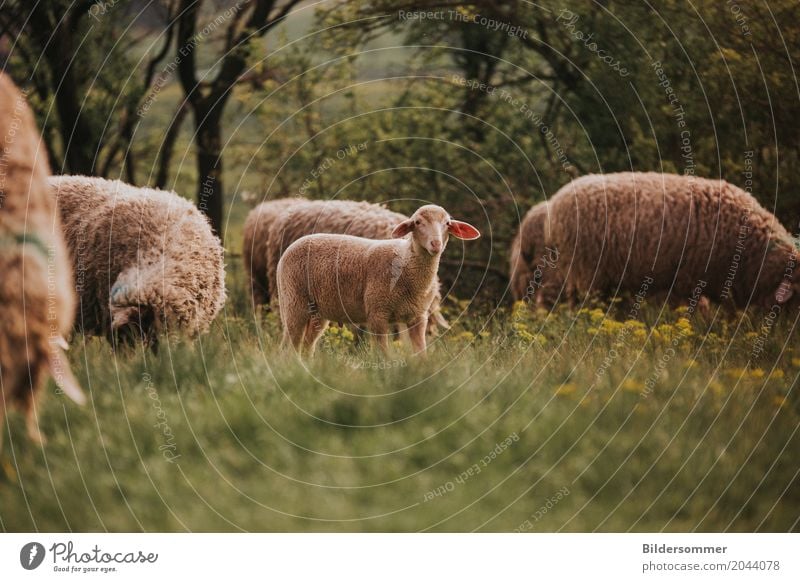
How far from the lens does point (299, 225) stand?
303 inches

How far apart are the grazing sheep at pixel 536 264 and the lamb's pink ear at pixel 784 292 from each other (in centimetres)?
197

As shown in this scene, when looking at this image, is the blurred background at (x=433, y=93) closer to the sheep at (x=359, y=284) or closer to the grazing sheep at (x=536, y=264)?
the grazing sheep at (x=536, y=264)

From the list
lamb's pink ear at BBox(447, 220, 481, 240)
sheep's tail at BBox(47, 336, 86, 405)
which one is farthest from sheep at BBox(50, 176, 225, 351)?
lamb's pink ear at BBox(447, 220, 481, 240)

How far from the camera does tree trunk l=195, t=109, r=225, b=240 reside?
8.90 metres

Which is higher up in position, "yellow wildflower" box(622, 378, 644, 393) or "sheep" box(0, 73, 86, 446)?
"sheep" box(0, 73, 86, 446)

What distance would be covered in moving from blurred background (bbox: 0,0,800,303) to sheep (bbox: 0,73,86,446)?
374 cm

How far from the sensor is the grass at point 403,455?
12.4 ft

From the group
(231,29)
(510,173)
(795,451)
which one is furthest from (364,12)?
(795,451)

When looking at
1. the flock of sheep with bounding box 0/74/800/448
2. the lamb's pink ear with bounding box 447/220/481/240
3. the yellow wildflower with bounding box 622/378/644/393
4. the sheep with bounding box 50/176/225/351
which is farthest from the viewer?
the lamb's pink ear with bounding box 447/220/481/240

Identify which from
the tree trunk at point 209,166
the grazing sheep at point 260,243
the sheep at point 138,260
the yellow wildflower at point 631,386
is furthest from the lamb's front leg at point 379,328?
the tree trunk at point 209,166

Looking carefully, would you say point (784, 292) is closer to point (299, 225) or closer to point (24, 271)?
point (299, 225)

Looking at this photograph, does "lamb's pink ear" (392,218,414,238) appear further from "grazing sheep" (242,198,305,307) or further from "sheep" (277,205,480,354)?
"grazing sheep" (242,198,305,307)
